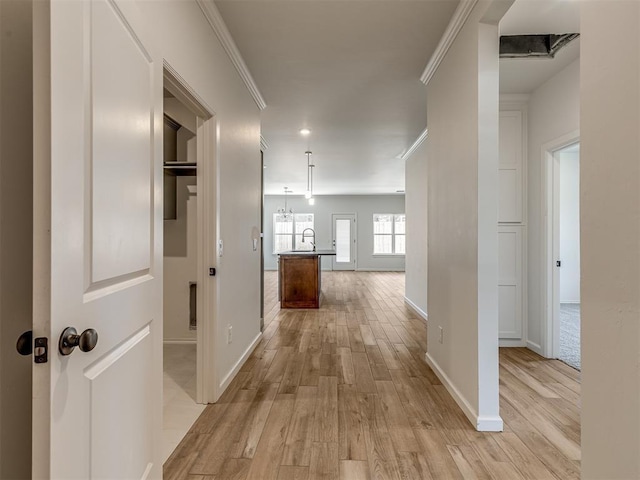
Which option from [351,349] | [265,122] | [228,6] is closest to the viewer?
[228,6]

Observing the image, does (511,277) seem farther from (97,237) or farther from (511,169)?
(97,237)

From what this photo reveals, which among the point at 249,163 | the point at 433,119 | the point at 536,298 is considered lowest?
the point at 536,298

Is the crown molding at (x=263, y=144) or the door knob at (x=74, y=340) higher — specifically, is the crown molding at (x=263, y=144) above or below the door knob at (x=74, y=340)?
above

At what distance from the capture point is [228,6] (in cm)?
213

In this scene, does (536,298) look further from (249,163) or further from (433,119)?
(249,163)

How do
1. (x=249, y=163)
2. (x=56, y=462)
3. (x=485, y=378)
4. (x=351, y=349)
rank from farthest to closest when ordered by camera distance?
(x=351, y=349) < (x=249, y=163) < (x=485, y=378) < (x=56, y=462)

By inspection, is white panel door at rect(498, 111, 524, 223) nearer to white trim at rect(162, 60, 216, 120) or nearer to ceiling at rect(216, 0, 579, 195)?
ceiling at rect(216, 0, 579, 195)

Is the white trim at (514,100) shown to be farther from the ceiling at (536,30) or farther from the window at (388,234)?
the window at (388,234)

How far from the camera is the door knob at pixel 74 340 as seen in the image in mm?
770

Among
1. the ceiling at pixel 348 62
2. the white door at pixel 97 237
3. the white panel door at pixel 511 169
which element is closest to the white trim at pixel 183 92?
the white door at pixel 97 237

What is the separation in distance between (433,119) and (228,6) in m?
1.86

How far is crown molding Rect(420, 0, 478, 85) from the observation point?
6.76 ft

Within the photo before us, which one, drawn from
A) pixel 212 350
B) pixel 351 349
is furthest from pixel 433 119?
pixel 212 350

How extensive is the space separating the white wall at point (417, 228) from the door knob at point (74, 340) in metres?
4.50
